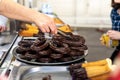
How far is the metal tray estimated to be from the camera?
0.97 metres

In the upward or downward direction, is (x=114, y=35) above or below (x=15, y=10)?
below

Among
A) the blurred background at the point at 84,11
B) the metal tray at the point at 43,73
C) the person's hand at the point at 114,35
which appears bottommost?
the metal tray at the point at 43,73

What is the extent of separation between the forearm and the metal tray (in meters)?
0.27

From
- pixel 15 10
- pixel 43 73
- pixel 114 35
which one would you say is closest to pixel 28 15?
pixel 15 10

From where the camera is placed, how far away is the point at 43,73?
1009mm

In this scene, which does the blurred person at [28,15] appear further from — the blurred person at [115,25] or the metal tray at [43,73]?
the blurred person at [115,25]

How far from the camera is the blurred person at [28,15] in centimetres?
113

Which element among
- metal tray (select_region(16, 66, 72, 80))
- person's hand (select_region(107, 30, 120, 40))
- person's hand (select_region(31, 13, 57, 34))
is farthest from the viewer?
person's hand (select_region(107, 30, 120, 40))

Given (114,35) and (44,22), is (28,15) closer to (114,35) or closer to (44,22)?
(44,22)

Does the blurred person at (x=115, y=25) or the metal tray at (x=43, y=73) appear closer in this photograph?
the metal tray at (x=43, y=73)

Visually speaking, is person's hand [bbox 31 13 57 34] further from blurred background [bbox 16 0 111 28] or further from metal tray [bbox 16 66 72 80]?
blurred background [bbox 16 0 111 28]

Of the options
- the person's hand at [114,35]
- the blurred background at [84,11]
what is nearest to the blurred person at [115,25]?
the person's hand at [114,35]

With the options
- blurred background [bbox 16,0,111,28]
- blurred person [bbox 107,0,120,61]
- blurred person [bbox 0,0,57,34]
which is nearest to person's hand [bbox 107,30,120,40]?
blurred person [bbox 107,0,120,61]

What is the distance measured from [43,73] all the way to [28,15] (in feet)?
1.03
